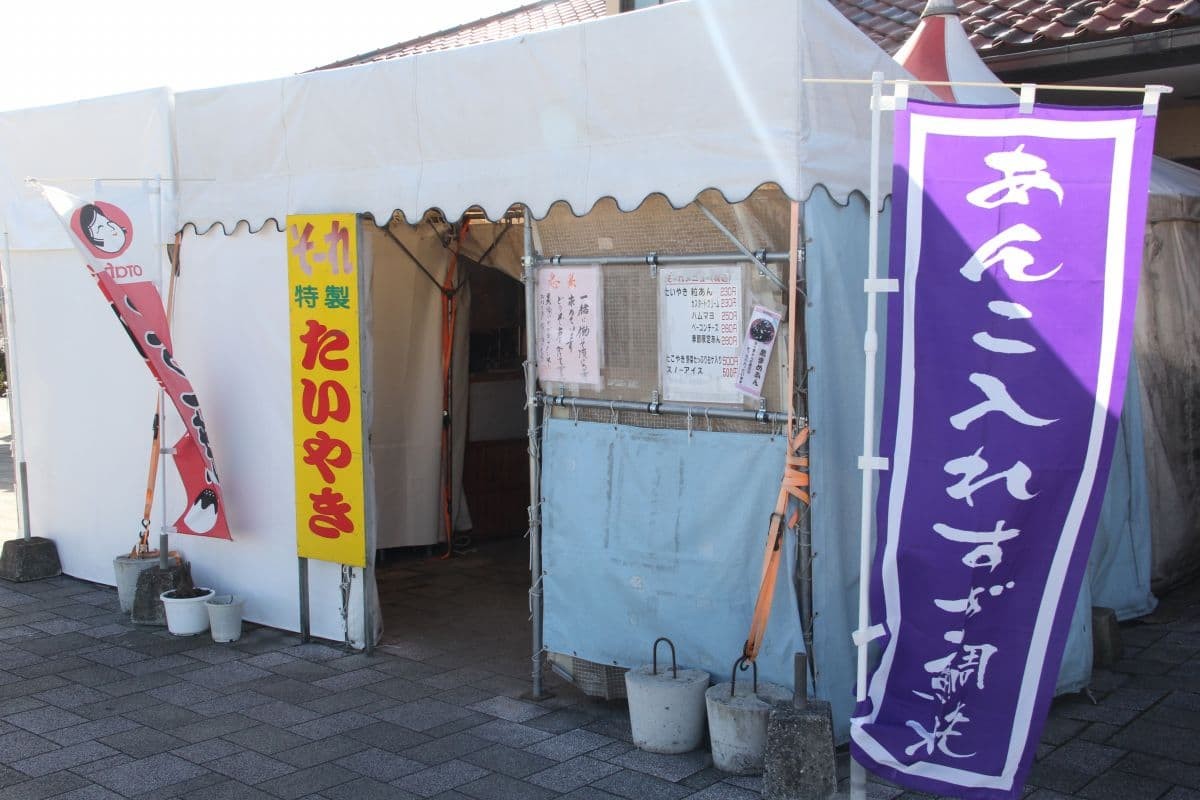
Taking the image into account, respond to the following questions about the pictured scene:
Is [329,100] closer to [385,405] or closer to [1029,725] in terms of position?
[385,405]

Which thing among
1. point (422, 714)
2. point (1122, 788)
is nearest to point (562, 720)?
point (422, 714)

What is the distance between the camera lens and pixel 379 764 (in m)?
5.60

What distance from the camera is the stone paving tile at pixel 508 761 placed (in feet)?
17.9

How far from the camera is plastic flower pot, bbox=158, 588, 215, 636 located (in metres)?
7.72

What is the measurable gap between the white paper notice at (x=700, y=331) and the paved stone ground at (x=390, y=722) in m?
1.82

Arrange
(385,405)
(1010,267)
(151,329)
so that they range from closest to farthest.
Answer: (1010,267) < (151,329) < (385,405)

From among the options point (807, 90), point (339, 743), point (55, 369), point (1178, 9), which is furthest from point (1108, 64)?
point (55, 369)

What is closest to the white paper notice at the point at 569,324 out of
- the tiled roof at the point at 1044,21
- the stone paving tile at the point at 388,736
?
the stone paving tile at the point at 388,736

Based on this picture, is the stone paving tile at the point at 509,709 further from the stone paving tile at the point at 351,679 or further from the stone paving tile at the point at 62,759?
the stone paving tile at the point at 62,759

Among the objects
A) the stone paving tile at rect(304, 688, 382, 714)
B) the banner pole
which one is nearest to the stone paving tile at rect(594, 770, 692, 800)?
the banner pole

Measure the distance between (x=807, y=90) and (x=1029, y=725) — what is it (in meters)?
2.83

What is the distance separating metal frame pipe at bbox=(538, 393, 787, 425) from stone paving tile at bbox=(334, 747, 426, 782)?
2023 mm

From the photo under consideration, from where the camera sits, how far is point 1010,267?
4.02 metres

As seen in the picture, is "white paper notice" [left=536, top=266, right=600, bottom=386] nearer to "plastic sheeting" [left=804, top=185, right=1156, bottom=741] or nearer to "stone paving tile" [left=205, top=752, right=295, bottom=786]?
"plastic sheeting" [left=804, top=185, right=1156, bottom=741]
